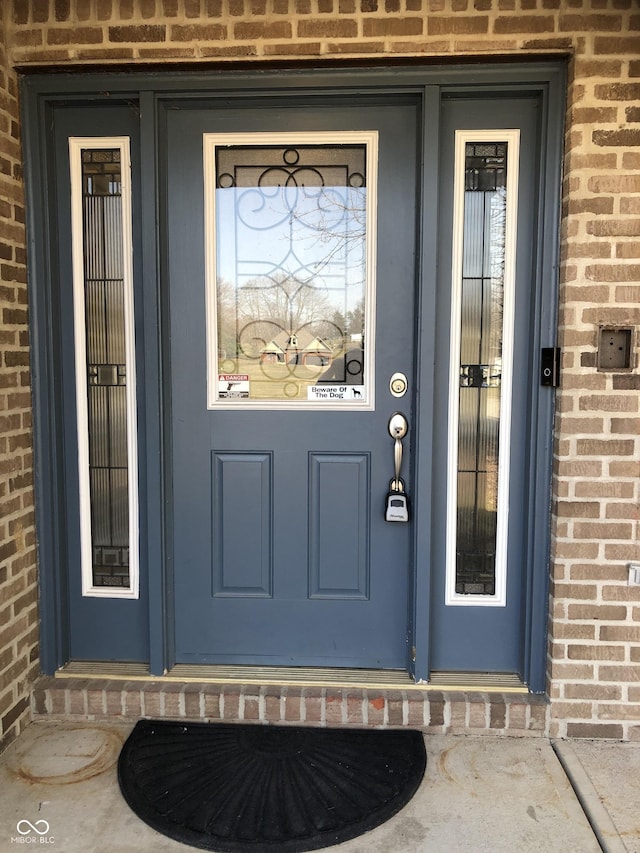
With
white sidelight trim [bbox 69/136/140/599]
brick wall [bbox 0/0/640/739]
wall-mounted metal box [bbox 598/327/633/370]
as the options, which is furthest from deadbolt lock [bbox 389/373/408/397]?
white sidelight trim [bbox 69/136/140/599]

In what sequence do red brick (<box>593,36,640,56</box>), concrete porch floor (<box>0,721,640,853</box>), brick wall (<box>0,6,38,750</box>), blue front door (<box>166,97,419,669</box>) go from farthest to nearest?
blue front door (<box>166,97,419,669</box>) < brick wall (<box>0,6,38,750</box>) < red brick (<box>593,36,640,56</box>) < concrete porch floor (<box>0,721,640,853</box>)

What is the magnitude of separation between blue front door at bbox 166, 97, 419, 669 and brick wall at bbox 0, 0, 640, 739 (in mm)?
248

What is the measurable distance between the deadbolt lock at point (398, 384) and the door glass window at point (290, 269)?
9 cm

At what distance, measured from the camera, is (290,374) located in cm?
251

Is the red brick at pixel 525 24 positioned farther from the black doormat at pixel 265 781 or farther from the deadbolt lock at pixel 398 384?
the black doormat at pixel 265 781

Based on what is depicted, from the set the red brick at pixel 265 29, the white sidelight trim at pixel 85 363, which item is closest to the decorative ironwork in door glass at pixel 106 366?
the white sidelight trim at pixel 85 363

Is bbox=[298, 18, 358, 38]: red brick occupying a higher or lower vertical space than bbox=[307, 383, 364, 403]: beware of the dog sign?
higher

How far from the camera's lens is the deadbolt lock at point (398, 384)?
96.8 inches

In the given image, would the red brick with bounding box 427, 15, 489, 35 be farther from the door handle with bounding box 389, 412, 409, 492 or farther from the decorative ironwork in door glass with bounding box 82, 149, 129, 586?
the door handle with bounding box 389, 412, 409, 492

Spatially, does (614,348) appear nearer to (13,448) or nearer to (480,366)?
(480,366)

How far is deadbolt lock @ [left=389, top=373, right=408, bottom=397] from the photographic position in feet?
8.07

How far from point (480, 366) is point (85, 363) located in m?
1.61

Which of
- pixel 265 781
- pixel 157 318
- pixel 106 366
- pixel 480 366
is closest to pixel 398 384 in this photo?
pixel 480 366

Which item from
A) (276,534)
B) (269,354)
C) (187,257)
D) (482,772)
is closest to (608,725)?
(482,772)
